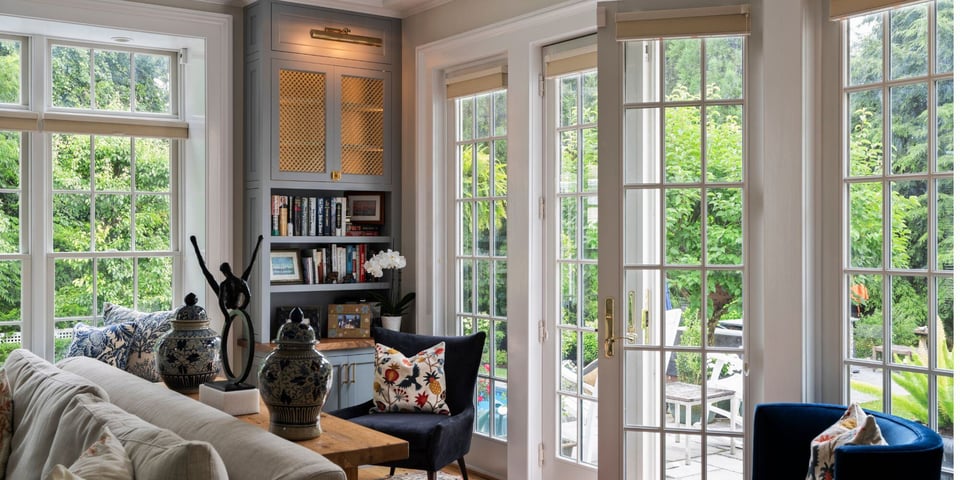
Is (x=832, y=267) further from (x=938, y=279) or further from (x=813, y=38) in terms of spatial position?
(x=813, y=38)

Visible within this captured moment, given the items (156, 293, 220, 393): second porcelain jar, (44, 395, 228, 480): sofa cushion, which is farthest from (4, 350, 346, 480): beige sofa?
(156, 293, 220, 393): second porcelain jar

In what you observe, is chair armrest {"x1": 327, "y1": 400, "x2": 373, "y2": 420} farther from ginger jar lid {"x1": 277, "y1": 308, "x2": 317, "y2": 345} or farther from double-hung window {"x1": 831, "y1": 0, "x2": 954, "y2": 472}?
double-hung window {"x1": 831, "y1": 0, "x2": 954, "y2": 472}

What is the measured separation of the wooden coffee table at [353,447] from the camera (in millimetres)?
2516

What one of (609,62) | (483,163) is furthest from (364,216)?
(609,62)

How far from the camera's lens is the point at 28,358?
3.60 metres

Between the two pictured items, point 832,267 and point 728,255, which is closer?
point 832,267

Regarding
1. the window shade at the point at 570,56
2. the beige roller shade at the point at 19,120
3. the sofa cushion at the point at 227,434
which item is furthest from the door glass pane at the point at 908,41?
the beige roller shade at the point at 19,120

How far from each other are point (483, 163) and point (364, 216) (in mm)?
933

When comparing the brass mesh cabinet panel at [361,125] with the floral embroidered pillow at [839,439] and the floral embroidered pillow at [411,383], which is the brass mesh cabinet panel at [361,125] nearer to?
the floral embroidered pillow at [411,383]

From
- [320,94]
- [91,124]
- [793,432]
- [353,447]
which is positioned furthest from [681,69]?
[91,124]

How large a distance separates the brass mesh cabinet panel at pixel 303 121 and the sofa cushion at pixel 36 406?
6.72 feet

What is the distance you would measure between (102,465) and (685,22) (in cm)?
268

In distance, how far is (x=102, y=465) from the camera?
2018mm

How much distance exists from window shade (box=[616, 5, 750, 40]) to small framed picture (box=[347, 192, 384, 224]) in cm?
232
